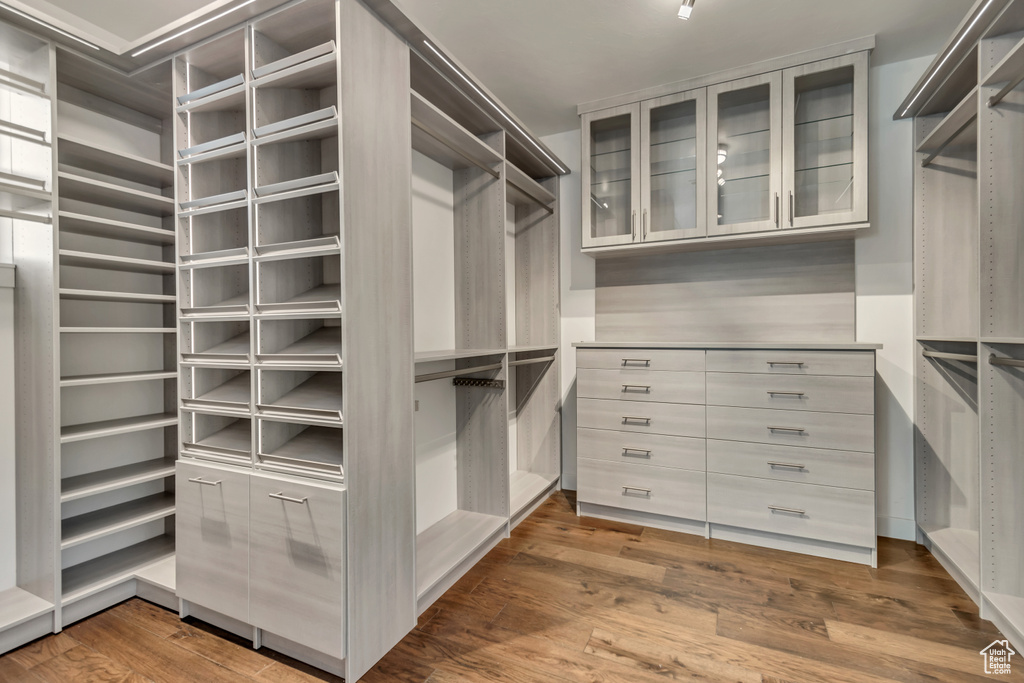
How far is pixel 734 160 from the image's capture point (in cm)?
260

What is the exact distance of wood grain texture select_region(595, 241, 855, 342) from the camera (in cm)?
271

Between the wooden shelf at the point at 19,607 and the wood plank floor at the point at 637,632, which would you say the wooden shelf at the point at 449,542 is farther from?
the wooden shelf at the point at 19,607

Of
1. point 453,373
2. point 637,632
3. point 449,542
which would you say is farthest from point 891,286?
point 449,542

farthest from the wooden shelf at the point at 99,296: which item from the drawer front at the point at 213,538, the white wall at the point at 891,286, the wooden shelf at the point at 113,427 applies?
the white wall at the point at 891,286

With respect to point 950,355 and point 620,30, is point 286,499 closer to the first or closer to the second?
point 620,30

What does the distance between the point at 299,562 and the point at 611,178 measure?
8.33ft

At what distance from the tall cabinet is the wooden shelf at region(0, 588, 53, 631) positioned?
3.41m

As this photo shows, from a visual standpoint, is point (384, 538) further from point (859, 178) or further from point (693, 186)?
point (859, 178)

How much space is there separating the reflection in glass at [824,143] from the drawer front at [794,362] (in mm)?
726

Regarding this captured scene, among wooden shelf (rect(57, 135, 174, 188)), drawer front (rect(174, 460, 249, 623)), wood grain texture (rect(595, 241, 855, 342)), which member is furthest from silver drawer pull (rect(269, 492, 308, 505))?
wood grain texture (rect(595, 241, 855, 342))

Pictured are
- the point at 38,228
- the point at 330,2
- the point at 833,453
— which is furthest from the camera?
the point at 833,453

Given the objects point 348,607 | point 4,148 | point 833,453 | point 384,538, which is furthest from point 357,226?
point 833,453

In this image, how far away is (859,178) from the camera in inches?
92.7

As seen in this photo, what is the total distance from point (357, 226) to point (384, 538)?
3.49ft
